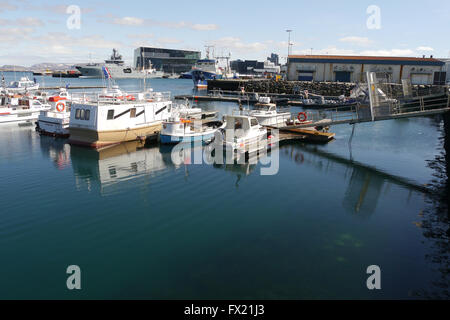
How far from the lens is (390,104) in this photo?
1068 inches

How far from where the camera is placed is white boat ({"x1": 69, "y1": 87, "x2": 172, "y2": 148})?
99.5ft

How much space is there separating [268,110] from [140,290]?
30026 millimetres

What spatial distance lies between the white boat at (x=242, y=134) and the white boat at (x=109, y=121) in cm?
1092

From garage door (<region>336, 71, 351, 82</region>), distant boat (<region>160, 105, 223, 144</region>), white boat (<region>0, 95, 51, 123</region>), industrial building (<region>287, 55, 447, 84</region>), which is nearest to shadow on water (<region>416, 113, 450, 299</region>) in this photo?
distant boat (<region>160, 105, 223, 144</region>)

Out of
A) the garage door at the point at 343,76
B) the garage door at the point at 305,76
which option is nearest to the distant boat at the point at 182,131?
the garage door at the point at 305,76

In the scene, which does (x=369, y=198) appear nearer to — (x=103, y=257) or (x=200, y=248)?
(x=200, y=248)

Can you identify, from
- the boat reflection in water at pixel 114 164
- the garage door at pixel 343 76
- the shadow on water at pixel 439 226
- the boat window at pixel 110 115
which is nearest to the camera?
the shadow on water at pixel 439 226

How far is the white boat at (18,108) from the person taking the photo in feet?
141

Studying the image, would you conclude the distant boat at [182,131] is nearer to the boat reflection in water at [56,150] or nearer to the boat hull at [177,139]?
the boat hull at [177,139]

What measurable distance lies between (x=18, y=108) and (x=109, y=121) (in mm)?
23025

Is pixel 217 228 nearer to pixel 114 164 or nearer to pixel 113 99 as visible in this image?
pixel 114 164

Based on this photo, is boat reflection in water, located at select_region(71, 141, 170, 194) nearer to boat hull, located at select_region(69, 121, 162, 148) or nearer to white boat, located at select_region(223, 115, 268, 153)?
boat hull, located at select_region(69, 121, 162, 148)
